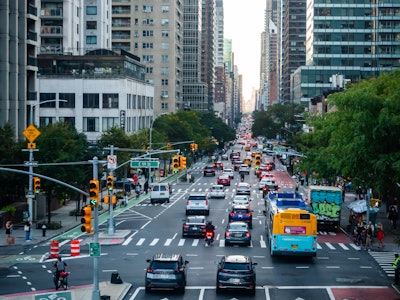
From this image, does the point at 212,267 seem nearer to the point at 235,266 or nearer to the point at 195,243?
the point at 235,266

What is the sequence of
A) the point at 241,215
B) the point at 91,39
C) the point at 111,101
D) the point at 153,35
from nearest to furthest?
the point at 241,215, the point at 111,101, the point at 91,39, the point at 153,35

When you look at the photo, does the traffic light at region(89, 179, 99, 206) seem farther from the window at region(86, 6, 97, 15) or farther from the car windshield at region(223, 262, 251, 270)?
the window at region(86, 6, 97, 15)

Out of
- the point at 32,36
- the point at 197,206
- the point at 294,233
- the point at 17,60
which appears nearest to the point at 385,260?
the point at 294,233

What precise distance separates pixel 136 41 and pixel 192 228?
408 feet

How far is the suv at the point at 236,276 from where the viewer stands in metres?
33.5

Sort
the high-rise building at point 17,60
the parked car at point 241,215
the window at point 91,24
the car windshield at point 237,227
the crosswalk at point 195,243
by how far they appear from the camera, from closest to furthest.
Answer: the car windshield at point 237,227 → the crosswalk at point 195,243 → the parked car at point 241,215 → the high-rise building at point 17,60 → the window at point 91,24

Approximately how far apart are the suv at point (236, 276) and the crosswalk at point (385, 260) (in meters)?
9.59

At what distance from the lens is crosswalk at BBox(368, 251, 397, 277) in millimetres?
40950

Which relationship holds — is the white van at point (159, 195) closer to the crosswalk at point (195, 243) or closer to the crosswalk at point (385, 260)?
the crosswalk at point (195, 243)

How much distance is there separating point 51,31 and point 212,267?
88053 mm

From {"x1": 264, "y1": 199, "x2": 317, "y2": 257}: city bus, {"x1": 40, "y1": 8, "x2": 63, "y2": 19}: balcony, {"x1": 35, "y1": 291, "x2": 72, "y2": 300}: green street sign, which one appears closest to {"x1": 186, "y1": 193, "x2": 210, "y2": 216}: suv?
{"x1": 264, "y1": 199, "x2": 317, "y2": 257}: city bus

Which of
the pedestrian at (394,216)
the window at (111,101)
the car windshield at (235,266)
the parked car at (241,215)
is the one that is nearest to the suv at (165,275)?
the car windshield at (235,266)

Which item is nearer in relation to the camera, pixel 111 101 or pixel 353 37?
pixel 111 101

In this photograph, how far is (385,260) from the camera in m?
44.7
